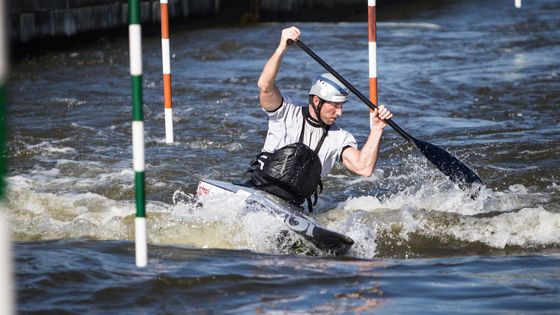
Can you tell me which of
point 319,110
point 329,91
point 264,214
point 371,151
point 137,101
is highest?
point 137,101

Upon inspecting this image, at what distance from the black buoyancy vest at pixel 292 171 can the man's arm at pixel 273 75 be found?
234mm

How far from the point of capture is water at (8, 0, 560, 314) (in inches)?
218

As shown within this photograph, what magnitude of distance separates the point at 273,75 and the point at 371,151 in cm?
76

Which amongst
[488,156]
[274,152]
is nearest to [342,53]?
[488,156]

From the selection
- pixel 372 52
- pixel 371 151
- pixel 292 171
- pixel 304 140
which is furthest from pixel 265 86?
pixel 372 52

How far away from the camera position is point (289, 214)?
6.68 metres

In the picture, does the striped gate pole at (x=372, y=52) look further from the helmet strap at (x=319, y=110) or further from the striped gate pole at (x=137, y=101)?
the striped gate pole at (x=137, y=101)

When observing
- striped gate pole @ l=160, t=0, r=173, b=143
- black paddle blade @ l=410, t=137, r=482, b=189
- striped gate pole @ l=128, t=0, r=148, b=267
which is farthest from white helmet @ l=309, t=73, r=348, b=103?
striped gate pole @ l=160, t=0, r=173, b=143

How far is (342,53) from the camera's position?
16859mm

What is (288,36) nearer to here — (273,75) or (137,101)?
(273,75)

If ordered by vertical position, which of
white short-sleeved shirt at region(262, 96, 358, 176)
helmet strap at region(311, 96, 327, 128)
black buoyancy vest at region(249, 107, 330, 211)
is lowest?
black buoyancy vest at region(249, 107, 330, 211)

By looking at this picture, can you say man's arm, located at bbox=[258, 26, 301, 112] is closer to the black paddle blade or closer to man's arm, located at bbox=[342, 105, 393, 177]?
man's arm, located at bbox=[342, 105, 393, 177]

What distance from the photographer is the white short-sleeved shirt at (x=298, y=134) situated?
23.3 feet

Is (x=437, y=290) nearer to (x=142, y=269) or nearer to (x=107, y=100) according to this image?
(x=142, y=269)
